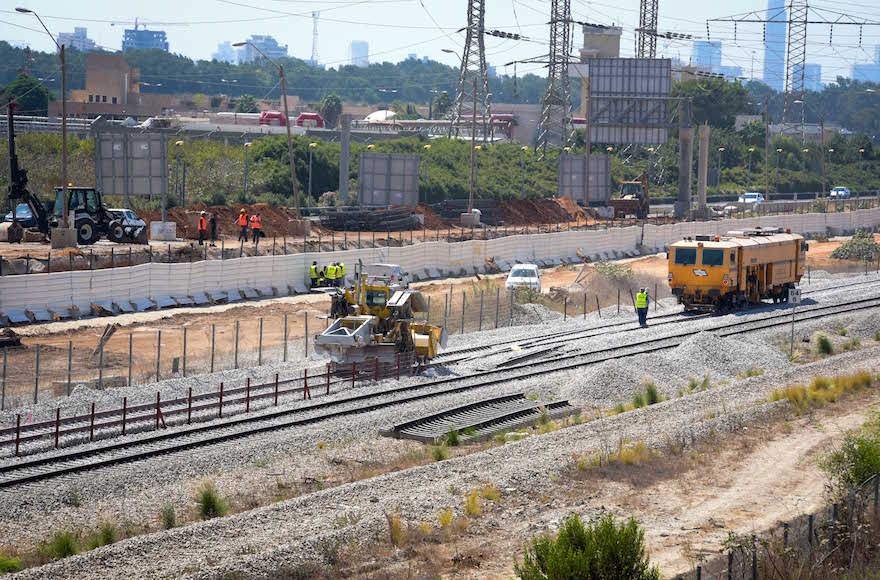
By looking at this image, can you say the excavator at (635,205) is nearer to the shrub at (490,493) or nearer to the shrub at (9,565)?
the shrub at (490,493)

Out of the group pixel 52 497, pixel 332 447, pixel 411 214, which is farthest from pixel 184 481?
pixel 411 214

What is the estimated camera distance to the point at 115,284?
4212 cm

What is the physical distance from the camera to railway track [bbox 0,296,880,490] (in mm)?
20750

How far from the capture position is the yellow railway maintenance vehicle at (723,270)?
43.5 m

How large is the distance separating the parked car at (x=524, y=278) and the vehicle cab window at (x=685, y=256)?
25.9ft

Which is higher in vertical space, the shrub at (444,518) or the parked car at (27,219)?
the parked car at (27,219)

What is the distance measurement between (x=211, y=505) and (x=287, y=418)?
24.3 feet

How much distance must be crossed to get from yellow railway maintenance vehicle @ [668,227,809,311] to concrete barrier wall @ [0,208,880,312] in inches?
544

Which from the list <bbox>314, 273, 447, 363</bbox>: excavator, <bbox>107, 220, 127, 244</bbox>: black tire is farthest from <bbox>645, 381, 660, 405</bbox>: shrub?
<bbox>107, 220, 127, 244</bbox>: black tire

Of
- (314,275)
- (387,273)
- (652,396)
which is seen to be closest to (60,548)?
(652,396)

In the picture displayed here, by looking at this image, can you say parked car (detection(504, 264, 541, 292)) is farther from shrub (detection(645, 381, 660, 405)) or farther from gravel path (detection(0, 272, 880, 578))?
shrub (detection(645, 381, 660, 405))

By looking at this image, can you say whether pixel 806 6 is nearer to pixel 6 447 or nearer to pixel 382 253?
pixel 382 253

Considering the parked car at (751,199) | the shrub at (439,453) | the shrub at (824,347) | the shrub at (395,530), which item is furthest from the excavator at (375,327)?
the parked car at (751,199)

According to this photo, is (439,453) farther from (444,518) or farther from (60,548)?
(60,548)
